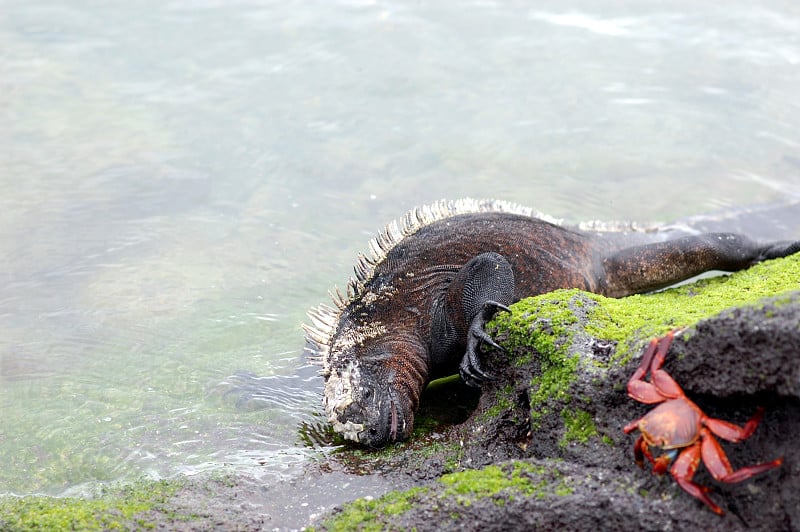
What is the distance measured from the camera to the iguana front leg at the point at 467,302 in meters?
4.36

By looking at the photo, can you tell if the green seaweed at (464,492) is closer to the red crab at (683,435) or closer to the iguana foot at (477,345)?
the red crab at (683,435)

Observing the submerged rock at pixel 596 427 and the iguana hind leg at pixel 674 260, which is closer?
the submerged rock at pixel 596 427

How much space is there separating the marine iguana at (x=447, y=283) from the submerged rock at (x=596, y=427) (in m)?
0.27

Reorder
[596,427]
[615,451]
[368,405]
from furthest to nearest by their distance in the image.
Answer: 1. [368,405]
2. [596,427]
3. [615,451]

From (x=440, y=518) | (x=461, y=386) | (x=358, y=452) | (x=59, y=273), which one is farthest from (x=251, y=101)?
(x=440, y=518)

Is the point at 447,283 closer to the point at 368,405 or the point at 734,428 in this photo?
the point at 368,405

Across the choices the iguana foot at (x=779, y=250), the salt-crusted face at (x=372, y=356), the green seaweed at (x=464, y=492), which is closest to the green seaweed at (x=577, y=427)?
the green seaweed at (x=464, y=492)

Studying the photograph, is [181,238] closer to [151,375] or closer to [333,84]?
[151,375]

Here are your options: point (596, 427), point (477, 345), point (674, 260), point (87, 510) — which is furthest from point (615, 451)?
point (674, 260)

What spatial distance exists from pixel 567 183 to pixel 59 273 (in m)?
4.50

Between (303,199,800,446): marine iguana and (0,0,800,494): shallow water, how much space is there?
1.45 feet

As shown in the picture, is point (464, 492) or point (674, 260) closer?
point (464, 492)

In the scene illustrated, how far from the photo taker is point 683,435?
8.55 feet

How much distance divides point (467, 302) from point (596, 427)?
1.44 meters
